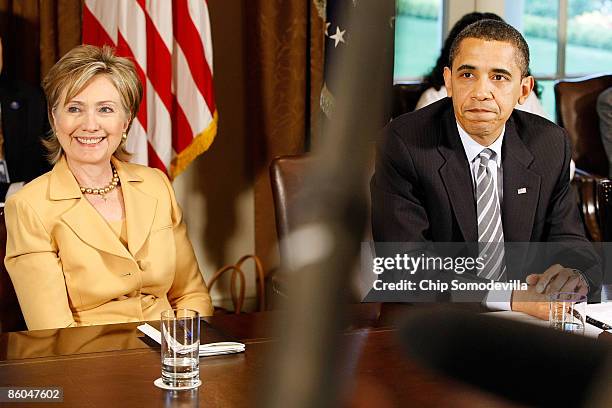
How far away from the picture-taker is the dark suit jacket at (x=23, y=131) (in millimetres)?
2961

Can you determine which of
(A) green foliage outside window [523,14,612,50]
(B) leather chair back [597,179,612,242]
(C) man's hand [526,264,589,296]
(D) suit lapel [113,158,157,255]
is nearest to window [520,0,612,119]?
(A) green foliage outside window [523,14,612,50]

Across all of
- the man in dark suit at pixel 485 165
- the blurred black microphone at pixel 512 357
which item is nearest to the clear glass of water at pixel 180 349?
the man in dark suit at pixel 485 165

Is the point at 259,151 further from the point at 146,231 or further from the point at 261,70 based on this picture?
the point at 146,231

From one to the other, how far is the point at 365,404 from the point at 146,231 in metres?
1.40

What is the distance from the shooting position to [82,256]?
188cm

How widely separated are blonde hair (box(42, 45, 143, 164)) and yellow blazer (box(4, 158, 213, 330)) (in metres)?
0.16

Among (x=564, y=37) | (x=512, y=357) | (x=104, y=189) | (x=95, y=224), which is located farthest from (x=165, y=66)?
(x=512, y=357)

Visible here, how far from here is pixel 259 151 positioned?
3758mm

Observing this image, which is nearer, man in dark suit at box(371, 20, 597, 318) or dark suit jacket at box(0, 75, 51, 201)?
man in dark suit at box(371, 20, 597, 318)

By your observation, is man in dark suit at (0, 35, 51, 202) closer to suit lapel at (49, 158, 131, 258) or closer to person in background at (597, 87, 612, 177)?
suit lapel at (49, 158, 131, 258)

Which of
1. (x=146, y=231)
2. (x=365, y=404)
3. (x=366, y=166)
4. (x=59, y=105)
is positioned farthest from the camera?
(x=59, y=105)

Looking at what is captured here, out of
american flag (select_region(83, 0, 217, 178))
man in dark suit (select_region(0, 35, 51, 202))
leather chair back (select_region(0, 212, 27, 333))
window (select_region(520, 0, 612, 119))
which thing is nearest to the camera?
leather chair back (select_region(0, 212, 27, 333))

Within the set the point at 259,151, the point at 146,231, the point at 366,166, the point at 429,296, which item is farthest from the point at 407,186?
the point at 366,166

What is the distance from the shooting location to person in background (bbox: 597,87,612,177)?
12.2ft
